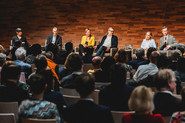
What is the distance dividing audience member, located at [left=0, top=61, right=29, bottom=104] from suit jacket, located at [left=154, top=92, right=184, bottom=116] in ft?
4.77

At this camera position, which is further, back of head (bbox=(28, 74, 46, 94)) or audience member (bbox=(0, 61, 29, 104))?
audience member (bbox=(0, 61, 29, 104))

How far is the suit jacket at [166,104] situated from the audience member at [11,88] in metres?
1.45

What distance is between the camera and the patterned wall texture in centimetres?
1155

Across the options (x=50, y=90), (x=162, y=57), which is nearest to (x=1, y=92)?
(x=50, y=90)

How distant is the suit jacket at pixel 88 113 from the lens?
8.16ft

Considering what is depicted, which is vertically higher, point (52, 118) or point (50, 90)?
point (50, 90)

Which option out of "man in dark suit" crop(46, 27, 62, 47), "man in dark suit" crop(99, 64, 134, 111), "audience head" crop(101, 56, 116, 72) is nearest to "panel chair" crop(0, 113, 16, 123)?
"man in dark suit" crop(99, 64, 134, 111)

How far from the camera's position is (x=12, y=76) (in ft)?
11.3

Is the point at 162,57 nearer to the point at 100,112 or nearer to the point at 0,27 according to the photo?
the point at 100,112

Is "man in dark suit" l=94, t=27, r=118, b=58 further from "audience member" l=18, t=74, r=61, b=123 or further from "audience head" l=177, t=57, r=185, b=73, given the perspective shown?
"audience member" l=18, t=74, r=61, b=123

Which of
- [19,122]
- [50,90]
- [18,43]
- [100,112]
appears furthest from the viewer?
[18,43]

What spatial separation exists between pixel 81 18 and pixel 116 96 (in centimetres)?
910

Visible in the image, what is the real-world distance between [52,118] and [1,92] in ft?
2.86

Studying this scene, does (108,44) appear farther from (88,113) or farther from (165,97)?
(88,113)
